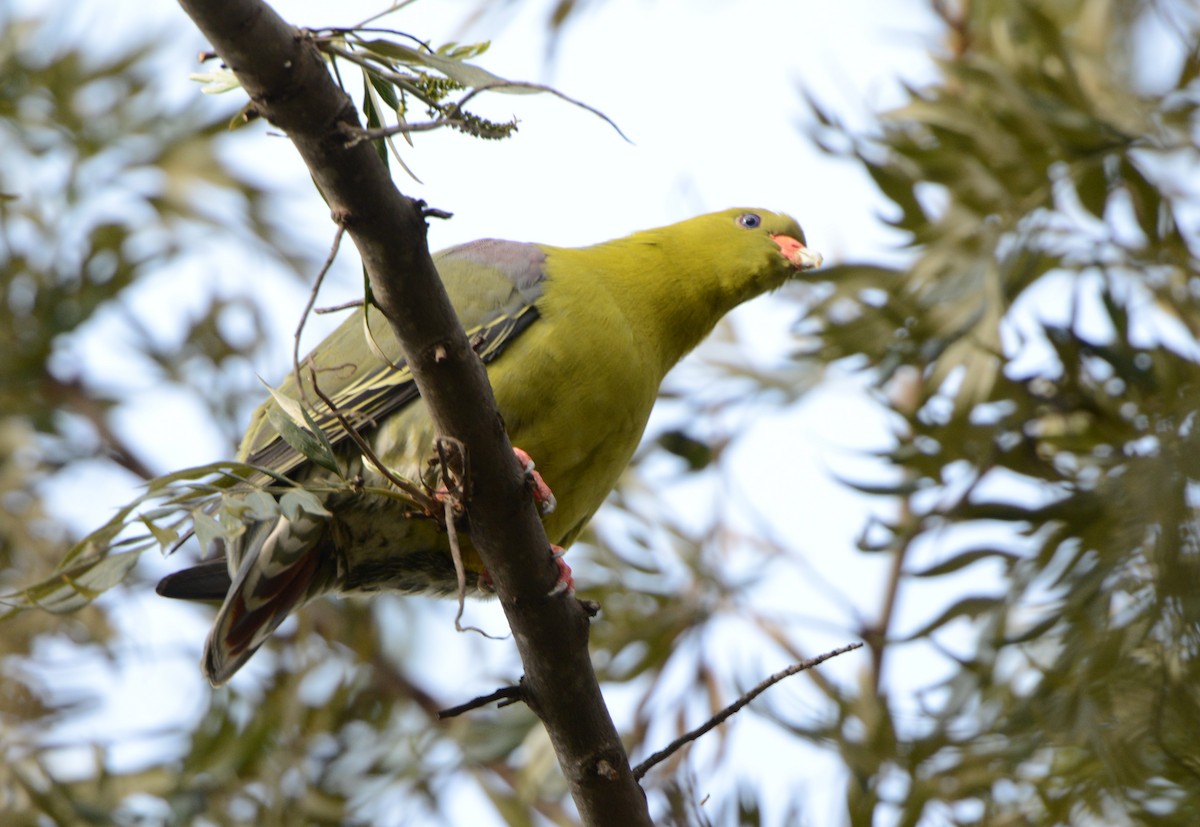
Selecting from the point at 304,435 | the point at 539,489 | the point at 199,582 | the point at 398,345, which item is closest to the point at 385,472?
the point at 304,435

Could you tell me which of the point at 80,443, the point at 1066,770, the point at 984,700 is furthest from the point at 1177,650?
the point at 80,443

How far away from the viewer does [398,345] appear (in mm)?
2793

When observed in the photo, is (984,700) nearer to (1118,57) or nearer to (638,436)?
(638,436)

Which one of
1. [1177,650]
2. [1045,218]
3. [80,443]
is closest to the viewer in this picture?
[1177,650]

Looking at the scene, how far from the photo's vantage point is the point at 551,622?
2.37m

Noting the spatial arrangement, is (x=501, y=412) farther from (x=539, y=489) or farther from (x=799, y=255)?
(x=799, y=255)

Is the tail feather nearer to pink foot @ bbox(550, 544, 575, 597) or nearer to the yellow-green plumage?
the yellow-green plumage

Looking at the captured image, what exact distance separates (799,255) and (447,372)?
71.8 inches

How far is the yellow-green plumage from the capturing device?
2891mm

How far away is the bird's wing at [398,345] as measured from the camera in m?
2.93

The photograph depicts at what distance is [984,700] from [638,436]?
4.08 ft

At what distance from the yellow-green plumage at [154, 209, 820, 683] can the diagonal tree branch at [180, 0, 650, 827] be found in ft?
1.62

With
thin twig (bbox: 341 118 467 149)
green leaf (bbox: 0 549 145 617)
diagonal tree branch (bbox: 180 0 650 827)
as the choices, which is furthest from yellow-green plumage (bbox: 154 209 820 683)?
thin twig (bbox: 341 118 467 149)

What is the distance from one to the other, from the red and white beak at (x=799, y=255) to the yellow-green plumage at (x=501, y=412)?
0.51m
